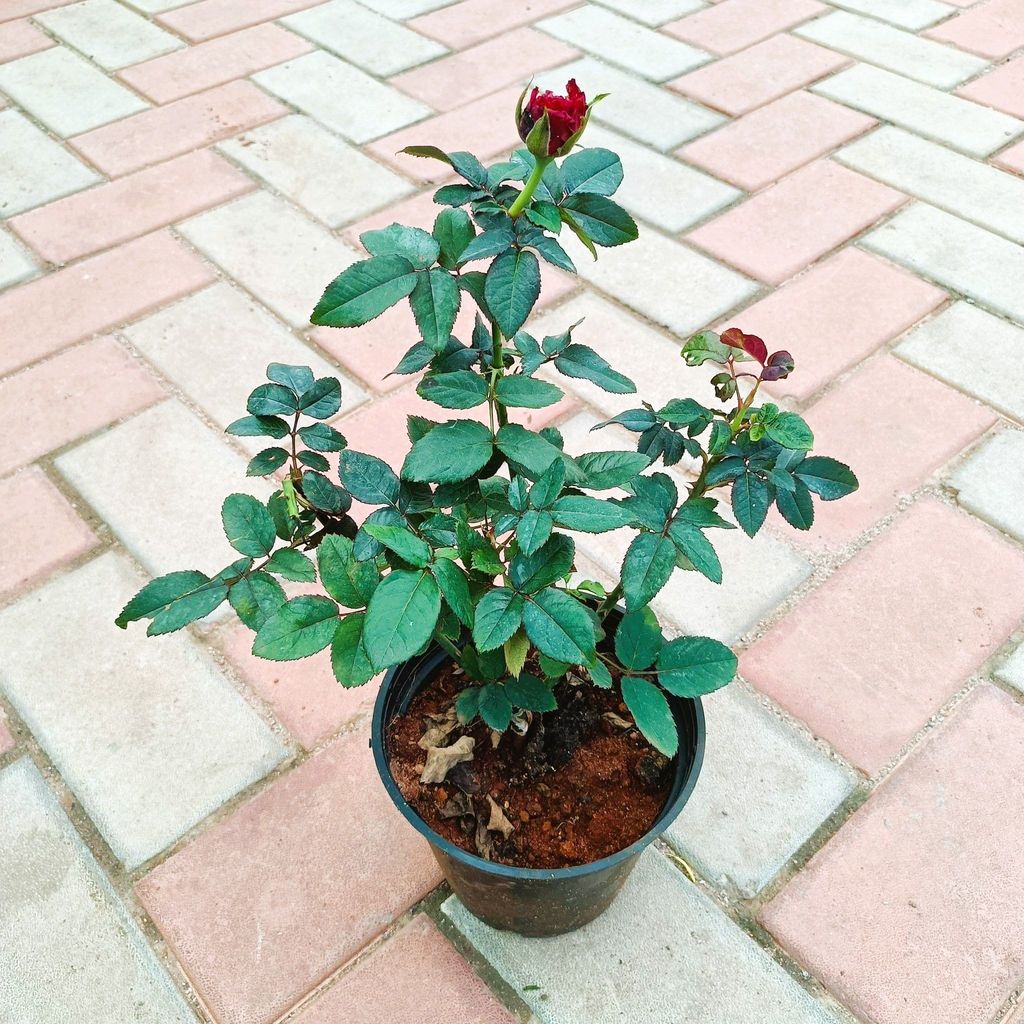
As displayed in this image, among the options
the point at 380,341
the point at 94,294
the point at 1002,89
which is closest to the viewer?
the point at 380,341

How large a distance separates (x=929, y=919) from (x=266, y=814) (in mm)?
960

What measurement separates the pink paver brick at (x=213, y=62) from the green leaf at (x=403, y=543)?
2.50m

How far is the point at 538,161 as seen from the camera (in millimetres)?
772

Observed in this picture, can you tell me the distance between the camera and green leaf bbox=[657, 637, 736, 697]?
40.1 inches

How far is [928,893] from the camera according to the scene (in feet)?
4.51

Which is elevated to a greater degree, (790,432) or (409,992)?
(790,432)

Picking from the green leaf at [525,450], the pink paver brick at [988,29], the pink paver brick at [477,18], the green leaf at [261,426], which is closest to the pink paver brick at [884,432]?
the green leaf at [525,450]

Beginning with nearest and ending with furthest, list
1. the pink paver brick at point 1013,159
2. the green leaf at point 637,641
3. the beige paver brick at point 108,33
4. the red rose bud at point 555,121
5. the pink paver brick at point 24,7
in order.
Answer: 1. the red rose bud at point 555,121
2. the green leaf at point 637,641
3. the pink paver brick at point 1013,159
4. the beige paver brick at point 108,33
5. the pink paver brick at point 24,7

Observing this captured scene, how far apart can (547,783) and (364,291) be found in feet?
2.28

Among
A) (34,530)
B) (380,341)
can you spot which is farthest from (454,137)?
(34,530)

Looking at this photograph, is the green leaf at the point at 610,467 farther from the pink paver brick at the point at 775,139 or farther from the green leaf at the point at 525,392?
the pink paver brick at the point at 775,139

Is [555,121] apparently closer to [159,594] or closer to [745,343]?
[745,343]

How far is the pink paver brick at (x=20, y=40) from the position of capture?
3.06 metres

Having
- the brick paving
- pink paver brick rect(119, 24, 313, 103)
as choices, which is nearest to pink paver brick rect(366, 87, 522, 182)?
the brick paving
